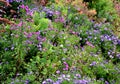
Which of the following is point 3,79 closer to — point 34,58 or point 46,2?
point 34,58

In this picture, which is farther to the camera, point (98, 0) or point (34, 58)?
point (98, 0)

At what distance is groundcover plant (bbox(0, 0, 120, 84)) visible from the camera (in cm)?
482

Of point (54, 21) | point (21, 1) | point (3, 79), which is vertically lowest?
point (3, 79)

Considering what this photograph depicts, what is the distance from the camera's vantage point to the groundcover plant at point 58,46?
482cm

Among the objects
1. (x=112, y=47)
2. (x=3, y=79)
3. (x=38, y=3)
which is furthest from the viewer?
(x=38, y=3)

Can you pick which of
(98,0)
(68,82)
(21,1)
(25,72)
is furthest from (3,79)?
(98,0)

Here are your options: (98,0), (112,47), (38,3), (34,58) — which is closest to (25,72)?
(34,58)

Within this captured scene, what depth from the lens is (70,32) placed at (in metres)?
6.34

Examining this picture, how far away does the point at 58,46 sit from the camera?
5465mm

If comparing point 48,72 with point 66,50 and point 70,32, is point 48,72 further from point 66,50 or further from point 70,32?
point 70,32

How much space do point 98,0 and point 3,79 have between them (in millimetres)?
4343

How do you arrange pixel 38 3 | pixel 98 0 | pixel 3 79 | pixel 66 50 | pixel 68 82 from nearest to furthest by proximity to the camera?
1. pixel 68 82
2. pixel 3 79
3. pixel 66 50
4. pixel 38 3
5. pixel 98 0

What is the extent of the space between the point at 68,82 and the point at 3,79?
1.15m

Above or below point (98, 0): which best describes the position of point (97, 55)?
below
